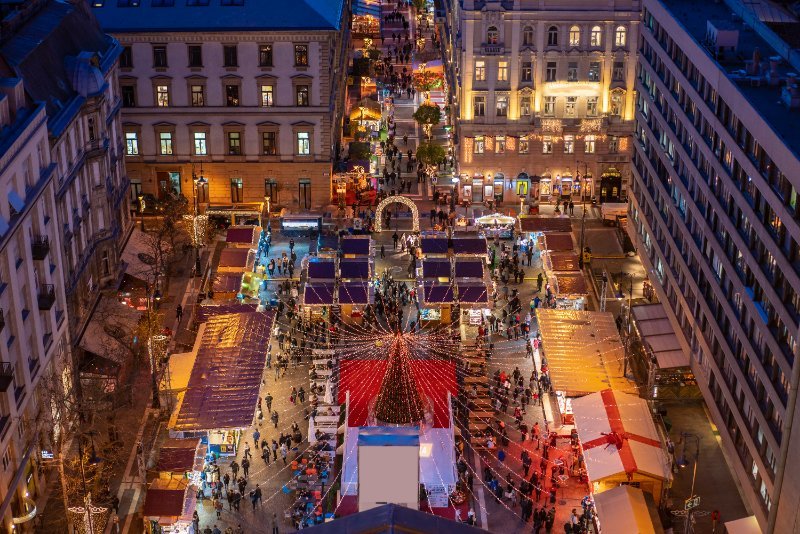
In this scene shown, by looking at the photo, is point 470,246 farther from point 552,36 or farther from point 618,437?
point 618,437

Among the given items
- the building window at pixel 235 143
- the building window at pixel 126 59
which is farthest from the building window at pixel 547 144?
the building window at pixel 126 59

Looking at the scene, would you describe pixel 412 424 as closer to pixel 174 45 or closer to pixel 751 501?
pixel 751 501

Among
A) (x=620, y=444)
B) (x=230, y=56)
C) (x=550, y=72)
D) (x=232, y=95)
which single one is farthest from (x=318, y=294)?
(x=550, y=72)

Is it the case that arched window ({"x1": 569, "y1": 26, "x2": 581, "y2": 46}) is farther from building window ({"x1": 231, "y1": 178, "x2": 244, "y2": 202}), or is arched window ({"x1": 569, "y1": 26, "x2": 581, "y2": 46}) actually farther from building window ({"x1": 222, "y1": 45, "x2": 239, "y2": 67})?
building window ({"x1": 231, "y1": 178, "x2": 244, "y2": 202})

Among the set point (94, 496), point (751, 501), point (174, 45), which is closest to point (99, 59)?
point (174, 45)

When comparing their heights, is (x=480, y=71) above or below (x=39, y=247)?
above

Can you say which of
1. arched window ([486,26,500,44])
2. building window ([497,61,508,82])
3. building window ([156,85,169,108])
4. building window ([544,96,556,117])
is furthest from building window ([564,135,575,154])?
building window ([156,85,169,108])
